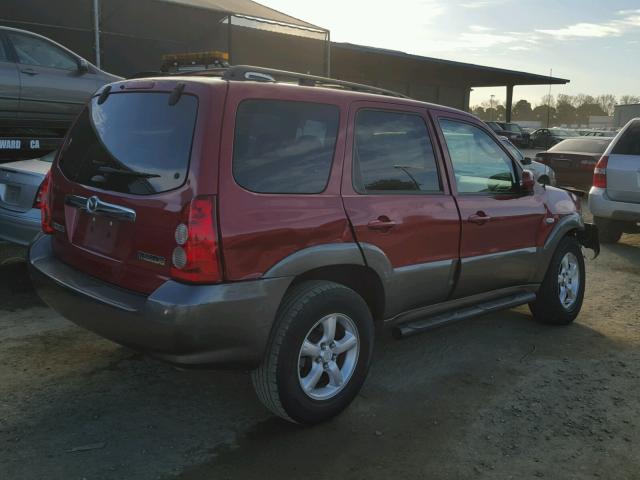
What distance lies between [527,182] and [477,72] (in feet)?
99.2

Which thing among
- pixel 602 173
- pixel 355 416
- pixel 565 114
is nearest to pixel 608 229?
pixel 602 173

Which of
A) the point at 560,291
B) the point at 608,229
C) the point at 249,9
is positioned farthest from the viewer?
the point at 249,9

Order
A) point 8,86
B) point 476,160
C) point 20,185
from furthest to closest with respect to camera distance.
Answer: point 8,86 < point 20,185 < point 476,160

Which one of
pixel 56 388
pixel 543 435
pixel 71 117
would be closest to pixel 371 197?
pixel 543 435

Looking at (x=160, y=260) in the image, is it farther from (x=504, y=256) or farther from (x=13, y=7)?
(x=13, y=7)

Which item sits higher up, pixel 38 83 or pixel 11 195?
pixel 38 83

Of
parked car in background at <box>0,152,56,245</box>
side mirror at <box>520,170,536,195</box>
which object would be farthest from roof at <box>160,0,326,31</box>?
side mirror at <box>520,170,536,195</box>

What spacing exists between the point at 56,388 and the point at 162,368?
25.4 inches

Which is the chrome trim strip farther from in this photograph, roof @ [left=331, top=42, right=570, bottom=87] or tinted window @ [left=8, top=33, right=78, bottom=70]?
roof @ [left=331, top=42, right=570, bottom=87]

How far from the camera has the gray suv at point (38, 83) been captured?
752 cm

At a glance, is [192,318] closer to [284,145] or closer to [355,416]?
[284,145]

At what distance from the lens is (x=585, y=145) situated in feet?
46.8

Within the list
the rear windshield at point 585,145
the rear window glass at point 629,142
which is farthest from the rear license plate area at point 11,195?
the rear windshield at point 585,145

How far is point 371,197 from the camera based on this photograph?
3441 mm
